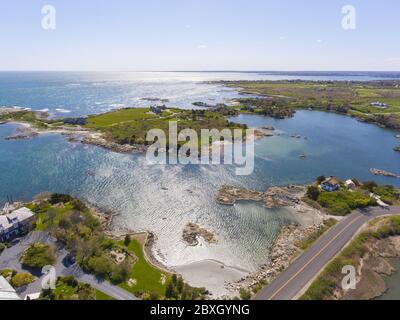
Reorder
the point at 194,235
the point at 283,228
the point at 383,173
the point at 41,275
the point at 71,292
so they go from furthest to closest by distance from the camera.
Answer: the point at 383,173 → the point at 283,228 → the point at 194,235 → the point at 41,275 → the point at 71,292

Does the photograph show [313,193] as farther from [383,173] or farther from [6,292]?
[6,292]

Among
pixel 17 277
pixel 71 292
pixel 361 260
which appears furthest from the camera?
pixel 361 260

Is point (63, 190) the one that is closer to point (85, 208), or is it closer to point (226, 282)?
point (85, 208)

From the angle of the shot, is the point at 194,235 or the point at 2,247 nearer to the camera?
the point at 2,247

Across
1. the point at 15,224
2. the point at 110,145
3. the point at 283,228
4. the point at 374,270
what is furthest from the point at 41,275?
the point at 110,145

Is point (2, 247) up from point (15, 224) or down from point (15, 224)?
down

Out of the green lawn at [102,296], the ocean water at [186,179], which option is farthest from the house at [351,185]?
the green lawn at [102,296]
